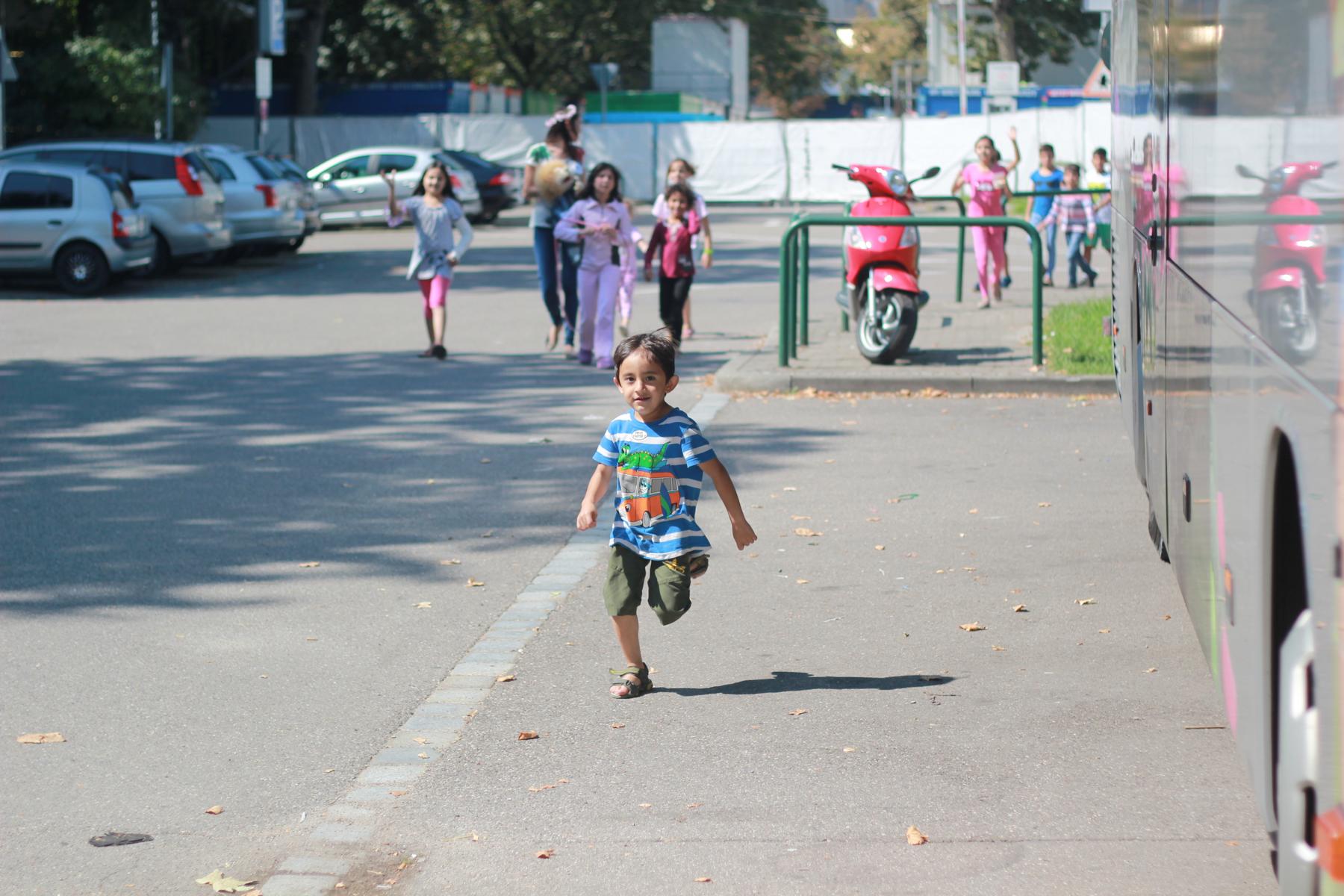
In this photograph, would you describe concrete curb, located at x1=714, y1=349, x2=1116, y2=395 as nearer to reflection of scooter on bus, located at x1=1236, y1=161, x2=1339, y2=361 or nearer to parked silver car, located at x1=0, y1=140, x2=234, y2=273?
reflection of scooter on bus, located at x1=1236, y1=161, x2=1339, y2=361

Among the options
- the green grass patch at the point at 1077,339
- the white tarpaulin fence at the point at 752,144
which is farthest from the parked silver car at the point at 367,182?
the green grass patch at the point at 1077,339

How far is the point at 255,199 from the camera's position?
25.9 metres

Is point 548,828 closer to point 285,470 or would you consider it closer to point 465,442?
point 285,470

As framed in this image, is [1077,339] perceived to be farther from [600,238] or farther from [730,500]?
[730,500]

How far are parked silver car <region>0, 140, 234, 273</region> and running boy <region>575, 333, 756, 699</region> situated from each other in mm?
18943

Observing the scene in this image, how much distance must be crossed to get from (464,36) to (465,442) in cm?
5172

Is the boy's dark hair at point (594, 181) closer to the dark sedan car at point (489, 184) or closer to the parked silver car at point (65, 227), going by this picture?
the parked silver car at point (65, 227)

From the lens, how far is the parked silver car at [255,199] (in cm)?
2570

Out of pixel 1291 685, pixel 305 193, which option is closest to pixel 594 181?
pixel 1291 685

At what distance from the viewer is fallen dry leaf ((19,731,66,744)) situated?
204 inches

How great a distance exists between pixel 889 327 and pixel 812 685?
781cm

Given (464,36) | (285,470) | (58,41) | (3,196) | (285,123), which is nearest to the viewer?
(285,470)

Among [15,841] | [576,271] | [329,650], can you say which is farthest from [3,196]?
[15,841]

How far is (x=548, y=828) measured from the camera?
4.46 meters
